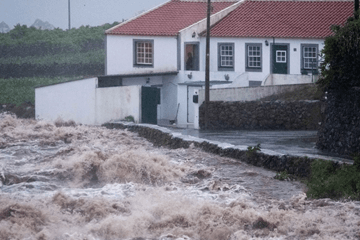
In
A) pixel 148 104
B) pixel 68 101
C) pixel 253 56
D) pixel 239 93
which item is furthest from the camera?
pixel 253 56

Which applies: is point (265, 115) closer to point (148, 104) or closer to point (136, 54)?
point (148, 104)

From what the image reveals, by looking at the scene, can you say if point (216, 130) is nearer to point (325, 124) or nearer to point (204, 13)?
point (325, 124)

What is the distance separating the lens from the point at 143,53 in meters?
42.6

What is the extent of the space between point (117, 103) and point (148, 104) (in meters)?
1.70

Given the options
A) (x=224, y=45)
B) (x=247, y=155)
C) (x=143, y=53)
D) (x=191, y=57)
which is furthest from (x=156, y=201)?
(x=143, y=53)

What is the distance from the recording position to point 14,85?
183ft

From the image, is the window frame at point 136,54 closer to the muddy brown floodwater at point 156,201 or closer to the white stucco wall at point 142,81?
the white stucco wall at point 142,81

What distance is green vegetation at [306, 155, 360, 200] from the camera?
13.3m

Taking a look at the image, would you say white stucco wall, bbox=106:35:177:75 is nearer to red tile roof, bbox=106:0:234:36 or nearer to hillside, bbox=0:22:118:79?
red tile roof, bbox=106:0:234:36

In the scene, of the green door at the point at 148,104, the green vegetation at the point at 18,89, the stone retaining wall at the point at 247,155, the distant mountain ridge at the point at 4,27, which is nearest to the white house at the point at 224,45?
the green door at the point at 148,104

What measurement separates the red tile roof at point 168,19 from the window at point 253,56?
4496mm

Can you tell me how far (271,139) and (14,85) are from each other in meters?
35.8

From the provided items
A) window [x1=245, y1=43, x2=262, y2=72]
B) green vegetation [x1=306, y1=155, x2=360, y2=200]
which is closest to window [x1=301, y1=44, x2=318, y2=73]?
window [x1=245, y1=43, x2=262, y2=72]

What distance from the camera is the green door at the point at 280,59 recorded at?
3966 cm
